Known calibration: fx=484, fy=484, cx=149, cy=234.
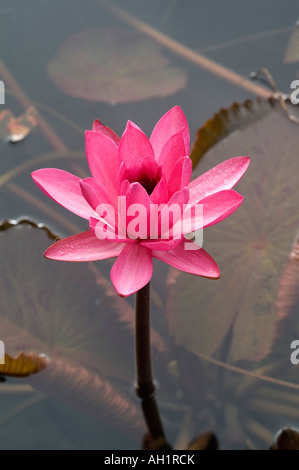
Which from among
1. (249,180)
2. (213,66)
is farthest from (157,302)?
(213,66)

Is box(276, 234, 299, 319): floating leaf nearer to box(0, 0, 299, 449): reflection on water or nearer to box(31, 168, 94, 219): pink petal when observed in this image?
box(0, 0, 299, 449): reflection on water

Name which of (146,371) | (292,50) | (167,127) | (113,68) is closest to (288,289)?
(146,371)

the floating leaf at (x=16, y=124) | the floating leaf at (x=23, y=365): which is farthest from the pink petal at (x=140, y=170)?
the floating leaf at (x=16, y=124)

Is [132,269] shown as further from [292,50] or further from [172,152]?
[292,50]

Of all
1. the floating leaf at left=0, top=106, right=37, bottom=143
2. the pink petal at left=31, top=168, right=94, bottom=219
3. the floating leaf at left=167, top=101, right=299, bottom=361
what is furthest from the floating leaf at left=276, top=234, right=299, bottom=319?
the floating leaf at left=0, top=106, right=37, bottom=143

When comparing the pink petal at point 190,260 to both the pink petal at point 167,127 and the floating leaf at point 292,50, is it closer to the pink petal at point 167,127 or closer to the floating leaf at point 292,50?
the pink petal at point 167,127
